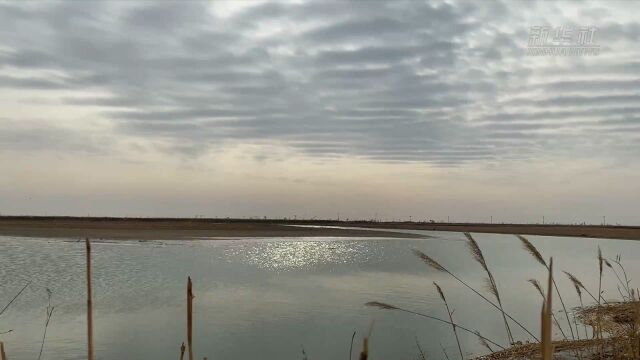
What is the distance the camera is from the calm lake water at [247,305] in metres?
10.8

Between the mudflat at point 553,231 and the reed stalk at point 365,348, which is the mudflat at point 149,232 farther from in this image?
the reed stalk at point 365,348

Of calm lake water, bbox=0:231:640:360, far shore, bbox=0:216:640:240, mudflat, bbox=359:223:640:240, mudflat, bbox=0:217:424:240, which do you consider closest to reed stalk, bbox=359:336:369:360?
calm lake water, bbox=0:231:640:360

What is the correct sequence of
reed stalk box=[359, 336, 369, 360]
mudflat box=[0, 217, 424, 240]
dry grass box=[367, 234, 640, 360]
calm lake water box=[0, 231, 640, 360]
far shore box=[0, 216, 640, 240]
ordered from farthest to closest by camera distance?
1. far shore box=[0, 216, 640, 240]
2. mudflat box=[0, 217, 424, 240]
3. calm lake water box=[0, 231, 640, 360]
4. dry grass box=[367, 234, 640, 360]
5. reed stalk box=[359, 336, 369, 360]

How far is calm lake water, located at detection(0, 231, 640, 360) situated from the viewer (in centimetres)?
1076

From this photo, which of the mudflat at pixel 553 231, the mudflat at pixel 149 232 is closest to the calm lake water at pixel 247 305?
the mudflat at pixel 149 232

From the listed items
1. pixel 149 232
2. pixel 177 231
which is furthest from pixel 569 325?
pixel 177 231

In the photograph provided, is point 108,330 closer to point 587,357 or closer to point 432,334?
point 432,334

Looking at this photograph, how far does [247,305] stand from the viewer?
15047 millimetres

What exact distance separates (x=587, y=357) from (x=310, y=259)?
24806mm

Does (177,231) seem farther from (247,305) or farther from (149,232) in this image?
(247,305)

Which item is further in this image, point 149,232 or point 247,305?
point 149,232

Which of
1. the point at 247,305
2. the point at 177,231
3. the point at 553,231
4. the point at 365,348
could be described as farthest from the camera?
the point at 553,231

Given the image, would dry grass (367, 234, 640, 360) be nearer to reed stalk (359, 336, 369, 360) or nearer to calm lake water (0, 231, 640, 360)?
reed stalk (359, 336, 369, 360)

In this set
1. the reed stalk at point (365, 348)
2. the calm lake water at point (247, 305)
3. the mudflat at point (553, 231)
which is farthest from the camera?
the mudflat at point (553, 231)
